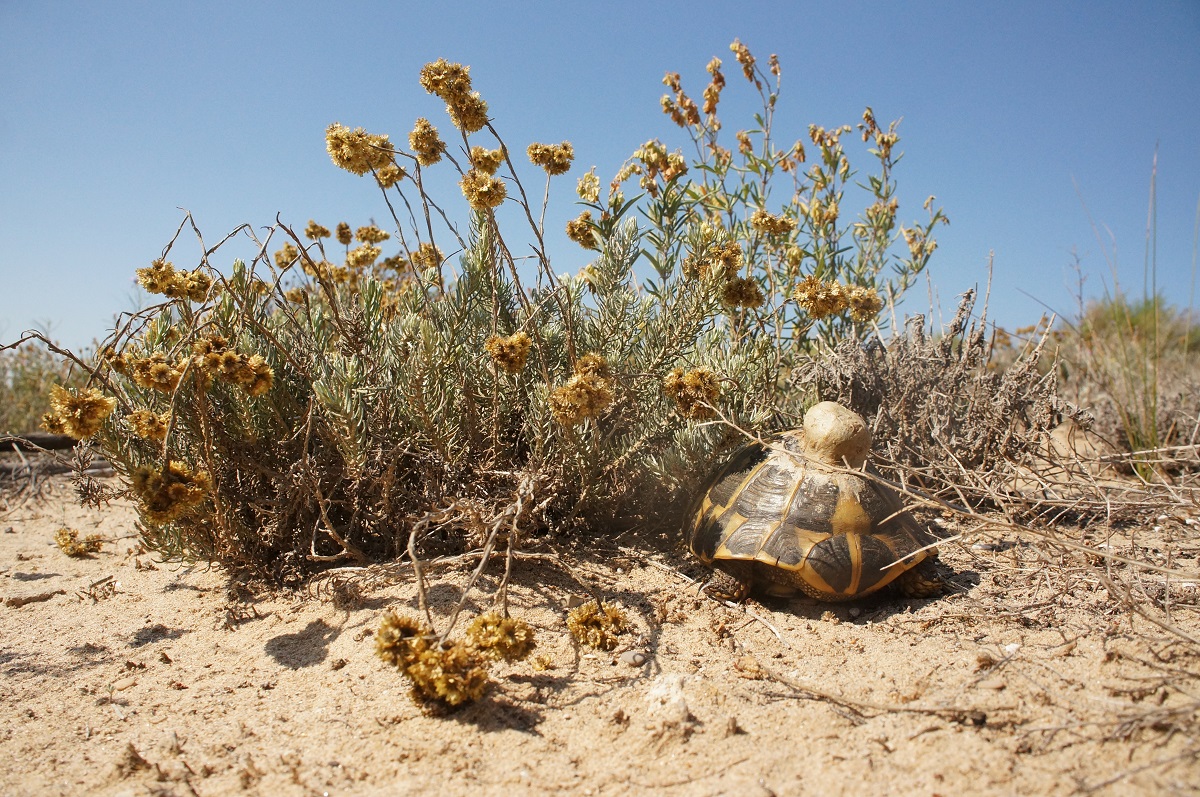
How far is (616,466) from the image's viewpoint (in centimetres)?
319

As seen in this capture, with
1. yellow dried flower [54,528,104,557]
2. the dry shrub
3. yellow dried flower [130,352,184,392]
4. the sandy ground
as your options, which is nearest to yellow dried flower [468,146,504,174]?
yellow dried flower [130,352,184,392]

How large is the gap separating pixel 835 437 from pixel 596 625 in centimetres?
129

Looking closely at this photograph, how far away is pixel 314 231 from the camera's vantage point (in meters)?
4.28

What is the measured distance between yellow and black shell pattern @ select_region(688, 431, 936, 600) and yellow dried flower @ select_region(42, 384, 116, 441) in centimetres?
226

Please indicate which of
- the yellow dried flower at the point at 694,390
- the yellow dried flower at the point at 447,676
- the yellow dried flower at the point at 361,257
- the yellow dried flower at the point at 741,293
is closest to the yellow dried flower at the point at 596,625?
the yellow dried flower at the point at 447,676

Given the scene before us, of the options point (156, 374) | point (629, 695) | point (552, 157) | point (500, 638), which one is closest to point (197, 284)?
point (156, 374)

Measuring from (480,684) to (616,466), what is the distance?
4.23ft

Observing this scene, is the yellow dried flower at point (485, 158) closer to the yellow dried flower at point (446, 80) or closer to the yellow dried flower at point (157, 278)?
the yellow dried flower at point (446, 80)

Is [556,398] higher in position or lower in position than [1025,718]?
higher

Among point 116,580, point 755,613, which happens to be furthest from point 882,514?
point 116,580

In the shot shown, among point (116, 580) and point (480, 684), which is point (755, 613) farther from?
point (116, 580)

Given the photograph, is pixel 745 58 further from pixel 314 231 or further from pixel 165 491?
pixel 165 491

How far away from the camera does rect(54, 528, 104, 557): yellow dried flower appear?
12.5 feet

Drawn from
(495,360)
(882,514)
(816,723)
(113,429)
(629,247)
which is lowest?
(816,723)
